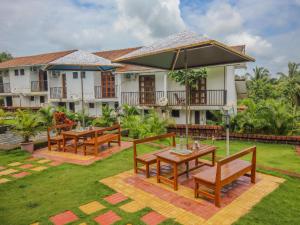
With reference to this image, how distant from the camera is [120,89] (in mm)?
17297

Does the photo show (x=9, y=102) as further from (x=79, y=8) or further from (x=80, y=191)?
(x=80, y=191)

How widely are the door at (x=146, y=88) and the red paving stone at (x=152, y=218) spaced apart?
12968 mm

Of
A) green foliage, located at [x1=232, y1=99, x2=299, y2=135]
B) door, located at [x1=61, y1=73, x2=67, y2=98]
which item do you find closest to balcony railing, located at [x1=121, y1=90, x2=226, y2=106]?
green foliage, located at [x1=232, y1=99, x2=299, y2=135]

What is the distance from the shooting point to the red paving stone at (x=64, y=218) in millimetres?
3619

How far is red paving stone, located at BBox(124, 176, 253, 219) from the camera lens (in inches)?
154

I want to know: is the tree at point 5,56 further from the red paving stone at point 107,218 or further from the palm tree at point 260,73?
the red paving stone at point 107,218

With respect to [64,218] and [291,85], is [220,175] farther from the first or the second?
[291,85]

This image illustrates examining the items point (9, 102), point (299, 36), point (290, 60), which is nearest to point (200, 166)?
point (299, 36)

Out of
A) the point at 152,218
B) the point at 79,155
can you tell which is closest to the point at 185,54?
the point at 152,218

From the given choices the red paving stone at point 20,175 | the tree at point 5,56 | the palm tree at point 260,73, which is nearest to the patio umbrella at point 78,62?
the red paving stone at point 20,175

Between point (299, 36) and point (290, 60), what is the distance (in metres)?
22.8

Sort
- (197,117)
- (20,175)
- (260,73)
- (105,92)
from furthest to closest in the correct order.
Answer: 1. (260,73)
2. (105,92)
3. (197,117)
4. (20,175)

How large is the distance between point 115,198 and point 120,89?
13453 mm

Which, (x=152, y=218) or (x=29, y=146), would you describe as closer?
(x=152, y=218)
